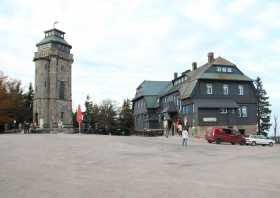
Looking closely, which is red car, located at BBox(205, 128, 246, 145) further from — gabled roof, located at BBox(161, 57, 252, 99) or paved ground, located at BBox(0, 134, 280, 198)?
paved ground, located at BBox(0, 134, 280, 198)

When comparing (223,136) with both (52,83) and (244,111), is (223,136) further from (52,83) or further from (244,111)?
(52,83)

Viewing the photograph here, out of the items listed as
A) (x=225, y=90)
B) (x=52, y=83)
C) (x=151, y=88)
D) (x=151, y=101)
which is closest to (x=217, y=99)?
(x=225, y=90)

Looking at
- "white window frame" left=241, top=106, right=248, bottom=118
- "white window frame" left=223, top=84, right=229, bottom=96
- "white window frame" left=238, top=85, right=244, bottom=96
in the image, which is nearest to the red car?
"white window frame" left=223, top=84, right=229, bottom=96

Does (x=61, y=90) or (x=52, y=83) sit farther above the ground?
(x=52, y=83)

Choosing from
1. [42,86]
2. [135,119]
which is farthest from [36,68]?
[135,119]

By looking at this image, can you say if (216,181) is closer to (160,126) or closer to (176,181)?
(176,181)

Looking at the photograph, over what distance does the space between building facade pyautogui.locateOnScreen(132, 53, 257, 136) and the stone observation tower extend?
Answer: 22.3 m

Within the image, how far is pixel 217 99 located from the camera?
190 ft

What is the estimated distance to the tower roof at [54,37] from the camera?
73.9 metres

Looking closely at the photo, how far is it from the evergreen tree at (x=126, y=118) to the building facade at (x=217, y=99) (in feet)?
71.9

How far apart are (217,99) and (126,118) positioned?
31309mm

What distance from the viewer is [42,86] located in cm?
7256

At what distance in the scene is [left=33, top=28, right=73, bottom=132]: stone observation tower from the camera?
71812 millimetres

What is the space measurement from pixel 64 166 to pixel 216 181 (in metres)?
6.47
